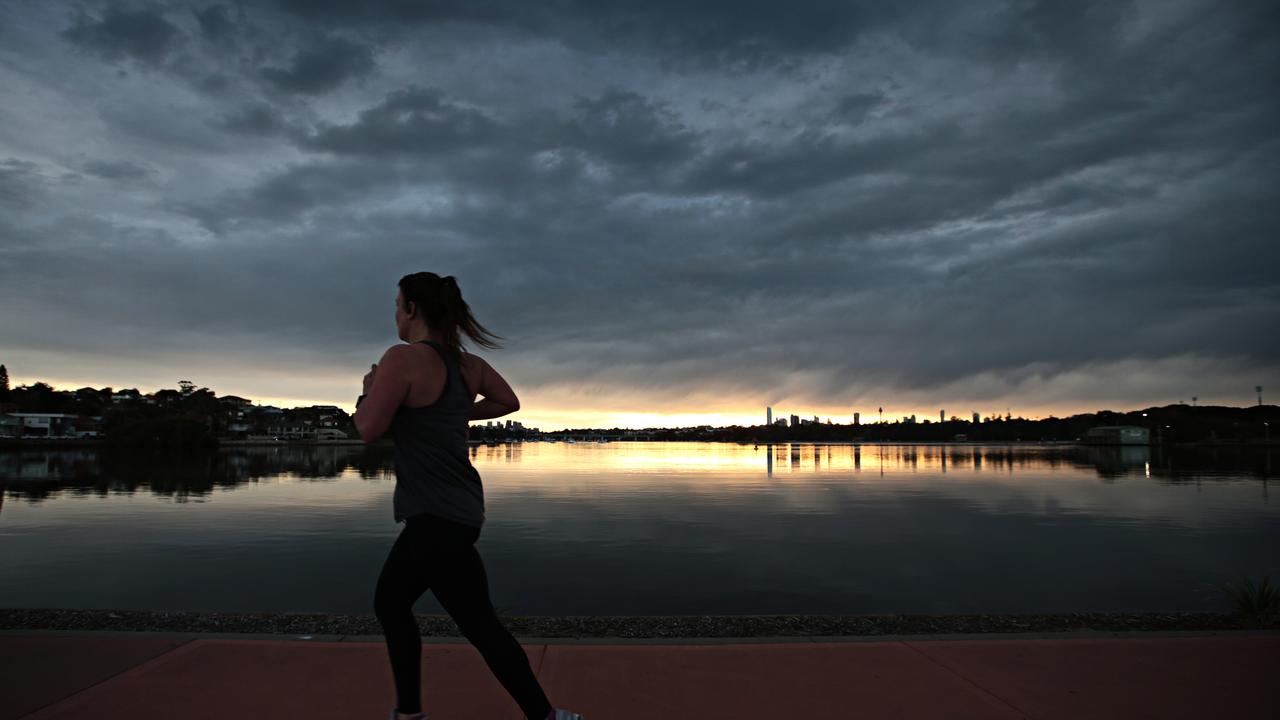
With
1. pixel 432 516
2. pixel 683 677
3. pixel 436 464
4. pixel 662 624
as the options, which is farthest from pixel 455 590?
pixel 662 624

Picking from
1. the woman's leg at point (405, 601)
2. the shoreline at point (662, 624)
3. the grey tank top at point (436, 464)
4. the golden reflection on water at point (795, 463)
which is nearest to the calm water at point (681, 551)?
the shoreline at point (662, 624)

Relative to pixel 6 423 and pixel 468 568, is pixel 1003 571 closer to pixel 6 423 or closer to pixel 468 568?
pixel 468 568

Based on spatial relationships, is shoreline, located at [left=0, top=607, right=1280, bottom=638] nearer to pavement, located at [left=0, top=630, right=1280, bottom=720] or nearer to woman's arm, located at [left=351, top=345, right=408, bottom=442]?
pavement, located at [left=0, top=630, right=1280, bottom=720]

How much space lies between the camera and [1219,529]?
18.6m

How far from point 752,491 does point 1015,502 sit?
1062cm

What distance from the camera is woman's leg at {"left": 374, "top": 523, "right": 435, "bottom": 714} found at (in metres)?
2.86

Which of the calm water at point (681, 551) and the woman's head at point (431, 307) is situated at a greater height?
the woman's head at point (431, 307)

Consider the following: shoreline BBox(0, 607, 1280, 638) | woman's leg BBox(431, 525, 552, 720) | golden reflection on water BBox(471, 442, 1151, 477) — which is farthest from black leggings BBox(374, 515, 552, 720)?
golden reflection on water BBox(471, 442, 1151, 477)

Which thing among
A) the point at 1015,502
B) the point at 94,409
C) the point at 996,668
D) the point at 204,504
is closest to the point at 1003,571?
the point at 996,668

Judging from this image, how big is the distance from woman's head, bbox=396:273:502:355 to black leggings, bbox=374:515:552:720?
0.81 m

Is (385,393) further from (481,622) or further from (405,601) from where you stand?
(481,622)

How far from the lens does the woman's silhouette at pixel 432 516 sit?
2852mm

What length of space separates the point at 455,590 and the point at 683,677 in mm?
1999

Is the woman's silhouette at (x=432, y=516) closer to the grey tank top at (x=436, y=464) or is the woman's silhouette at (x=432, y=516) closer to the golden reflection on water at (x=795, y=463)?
the grey tank top at (x=436, y=464)
